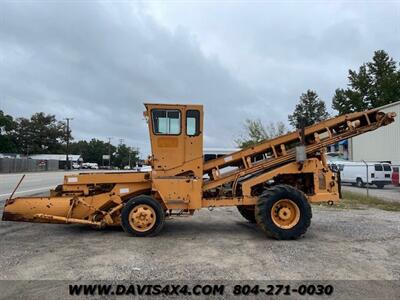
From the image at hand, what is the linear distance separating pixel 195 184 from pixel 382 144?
34.5 m

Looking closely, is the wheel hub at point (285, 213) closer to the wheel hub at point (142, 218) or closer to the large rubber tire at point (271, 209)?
the large rubber tire at point (271, 209)

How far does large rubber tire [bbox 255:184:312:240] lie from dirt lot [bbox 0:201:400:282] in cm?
22

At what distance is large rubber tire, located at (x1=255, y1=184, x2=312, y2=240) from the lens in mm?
9469

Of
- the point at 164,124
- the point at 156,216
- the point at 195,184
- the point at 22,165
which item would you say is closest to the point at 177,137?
the point at 164,124

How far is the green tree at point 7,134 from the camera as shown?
340 ft

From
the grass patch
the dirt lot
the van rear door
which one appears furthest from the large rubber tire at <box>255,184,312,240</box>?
the van rear door

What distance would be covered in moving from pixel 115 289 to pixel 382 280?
3.83m

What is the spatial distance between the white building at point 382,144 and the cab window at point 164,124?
28.4 m

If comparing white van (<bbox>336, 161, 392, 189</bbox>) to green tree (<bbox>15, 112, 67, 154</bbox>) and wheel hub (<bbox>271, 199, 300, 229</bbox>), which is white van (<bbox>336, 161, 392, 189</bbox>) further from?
green tree (<bbox>15, 112, 67, 154</bbox>)

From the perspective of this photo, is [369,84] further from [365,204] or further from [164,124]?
[164,124]

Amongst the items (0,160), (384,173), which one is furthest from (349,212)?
(0,160)

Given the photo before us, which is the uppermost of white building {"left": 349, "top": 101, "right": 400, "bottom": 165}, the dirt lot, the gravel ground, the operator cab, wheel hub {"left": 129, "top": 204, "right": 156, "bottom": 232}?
white building {"left": 349, "top": 101, "right": 400, "bottom": 165}

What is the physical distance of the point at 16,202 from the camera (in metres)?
Answer: 9.83

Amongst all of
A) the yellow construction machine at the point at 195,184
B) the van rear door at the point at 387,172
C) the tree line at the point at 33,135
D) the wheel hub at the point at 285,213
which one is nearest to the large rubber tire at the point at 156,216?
the yellow construction machine at the point at 195,184
